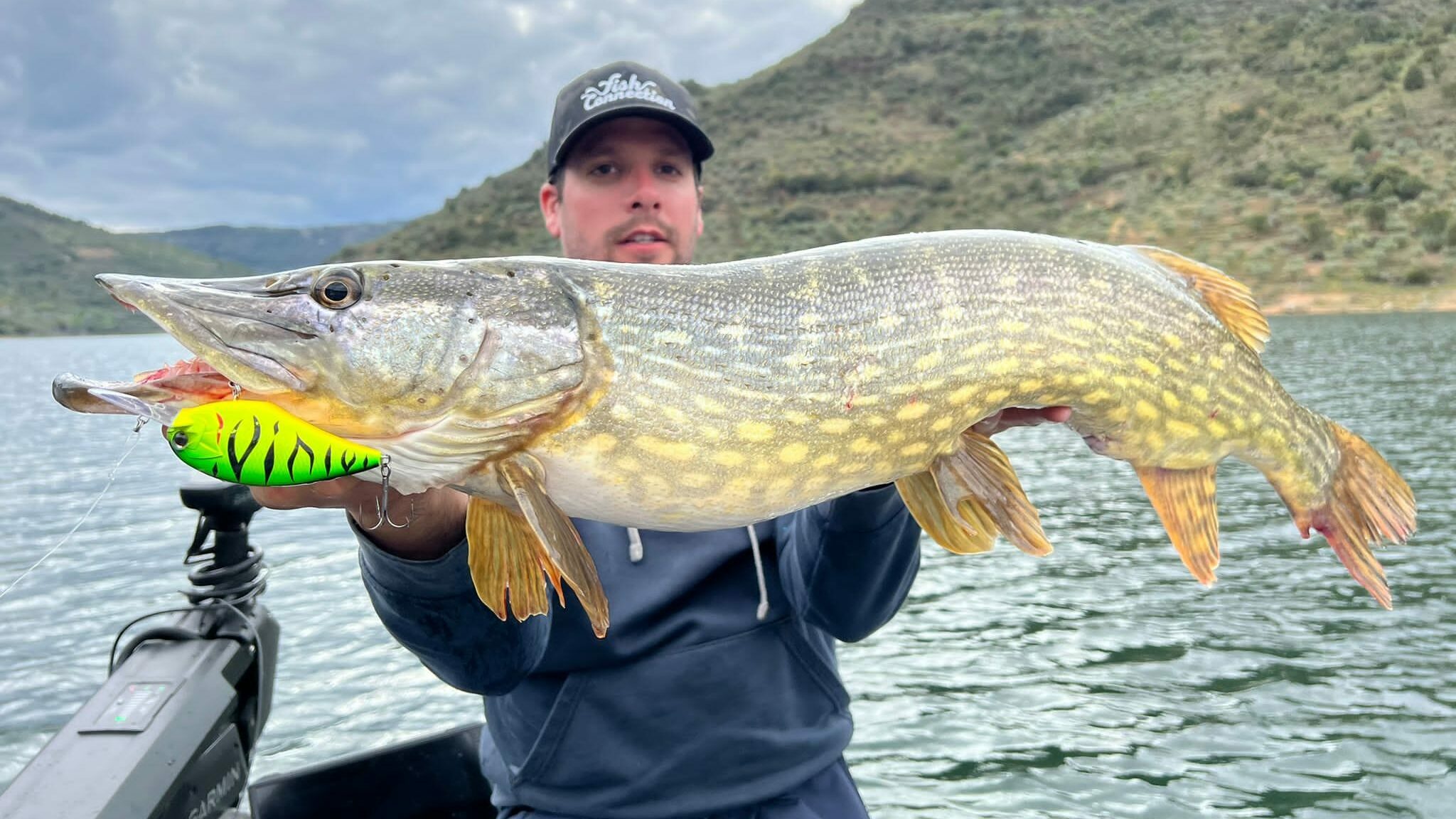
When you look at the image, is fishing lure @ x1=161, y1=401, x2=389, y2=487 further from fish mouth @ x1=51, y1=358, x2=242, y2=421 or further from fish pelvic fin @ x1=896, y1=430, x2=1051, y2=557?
fish pelvic fin @ x1=896, y1=430, x2=1051, y2=557

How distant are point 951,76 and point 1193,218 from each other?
40.2m

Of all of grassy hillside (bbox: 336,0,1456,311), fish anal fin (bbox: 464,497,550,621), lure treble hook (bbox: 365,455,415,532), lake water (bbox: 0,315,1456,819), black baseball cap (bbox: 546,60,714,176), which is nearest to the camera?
lure treble hook (bbox: 365,455,415,532)

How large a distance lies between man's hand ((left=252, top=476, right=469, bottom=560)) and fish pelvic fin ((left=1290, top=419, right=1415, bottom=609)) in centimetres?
209

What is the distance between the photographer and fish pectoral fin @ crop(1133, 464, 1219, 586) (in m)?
2.30

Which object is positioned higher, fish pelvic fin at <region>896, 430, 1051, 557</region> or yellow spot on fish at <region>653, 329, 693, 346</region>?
yellow spot on fish at <region>653, 329, 693, 346</region>

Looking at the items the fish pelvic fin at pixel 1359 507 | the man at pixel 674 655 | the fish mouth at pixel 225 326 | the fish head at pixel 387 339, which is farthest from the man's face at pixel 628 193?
the fish pelvic fin at pixel 1359 507

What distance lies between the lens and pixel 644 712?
210cm

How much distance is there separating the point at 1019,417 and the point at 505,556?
1.15m

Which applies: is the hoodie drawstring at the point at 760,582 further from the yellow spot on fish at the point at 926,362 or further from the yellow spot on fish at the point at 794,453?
the yellow spot on fish at the point at 926,362

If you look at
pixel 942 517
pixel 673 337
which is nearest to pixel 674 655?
pixel 942 517

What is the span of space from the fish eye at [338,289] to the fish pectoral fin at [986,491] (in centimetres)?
123

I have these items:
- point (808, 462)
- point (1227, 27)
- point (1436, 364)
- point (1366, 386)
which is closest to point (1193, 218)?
point (1436, 364)

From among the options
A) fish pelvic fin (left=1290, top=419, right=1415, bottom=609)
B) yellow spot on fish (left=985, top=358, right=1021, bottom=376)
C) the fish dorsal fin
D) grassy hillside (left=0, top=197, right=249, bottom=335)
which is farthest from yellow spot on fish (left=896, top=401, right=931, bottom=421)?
grassy hillside (left=0, top=197, right=249, bottom=335)

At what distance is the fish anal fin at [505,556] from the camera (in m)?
1.71
